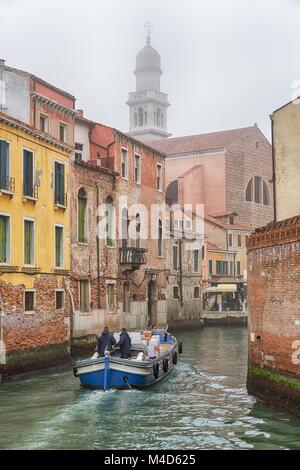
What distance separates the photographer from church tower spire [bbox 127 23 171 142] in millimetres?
87562

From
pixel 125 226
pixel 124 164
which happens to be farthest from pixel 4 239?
pixel 124 164

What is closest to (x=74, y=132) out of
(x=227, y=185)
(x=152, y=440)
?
(x=152, y=440)

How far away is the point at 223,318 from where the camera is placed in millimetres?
43688

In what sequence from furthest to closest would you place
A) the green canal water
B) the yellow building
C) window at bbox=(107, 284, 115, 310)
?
1. window at bbox=(107, 284, 115, 310)
2. the yellow building
3. the green canal water

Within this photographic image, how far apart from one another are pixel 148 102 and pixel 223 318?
4856 cm

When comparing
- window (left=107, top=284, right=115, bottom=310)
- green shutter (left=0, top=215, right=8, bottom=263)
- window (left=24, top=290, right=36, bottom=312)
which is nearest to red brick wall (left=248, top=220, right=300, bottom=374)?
green shutter (left=0, top=215, right=8, bottom=263)

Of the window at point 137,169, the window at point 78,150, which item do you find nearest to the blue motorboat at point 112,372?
the window at point 78,150

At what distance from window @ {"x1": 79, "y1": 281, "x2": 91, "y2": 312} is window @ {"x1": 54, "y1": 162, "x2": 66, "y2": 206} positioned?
3.40m

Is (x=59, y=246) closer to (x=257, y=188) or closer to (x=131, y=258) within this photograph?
(x=131, y=258)

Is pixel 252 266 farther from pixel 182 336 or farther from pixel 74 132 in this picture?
pixel 182 336

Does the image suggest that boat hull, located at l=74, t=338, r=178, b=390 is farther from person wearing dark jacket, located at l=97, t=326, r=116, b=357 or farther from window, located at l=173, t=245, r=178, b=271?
window, located at l=173, t=245, r=178, b=271

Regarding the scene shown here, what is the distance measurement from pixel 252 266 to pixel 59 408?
4.74 metres

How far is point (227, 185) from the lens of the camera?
52.7 meters

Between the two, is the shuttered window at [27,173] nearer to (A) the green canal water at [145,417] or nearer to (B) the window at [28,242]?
(B) the window at [28,242]
